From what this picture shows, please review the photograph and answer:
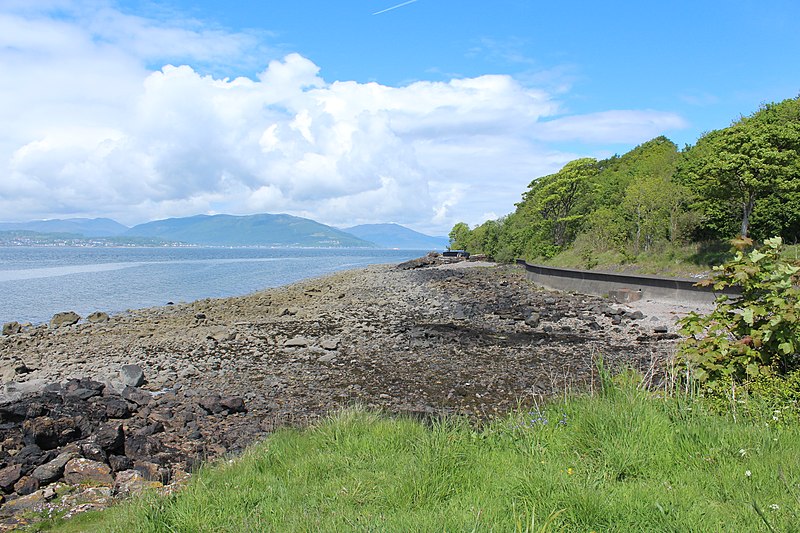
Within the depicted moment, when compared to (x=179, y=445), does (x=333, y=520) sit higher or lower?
higher

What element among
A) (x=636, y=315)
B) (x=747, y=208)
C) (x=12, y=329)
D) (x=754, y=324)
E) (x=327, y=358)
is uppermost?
(x=747, y=208)

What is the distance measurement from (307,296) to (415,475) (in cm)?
2934

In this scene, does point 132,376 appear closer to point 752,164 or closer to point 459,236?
point 752,164

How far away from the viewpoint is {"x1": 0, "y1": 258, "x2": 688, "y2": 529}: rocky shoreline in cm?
736

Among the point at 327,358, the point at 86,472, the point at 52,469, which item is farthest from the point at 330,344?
the point at 52,469

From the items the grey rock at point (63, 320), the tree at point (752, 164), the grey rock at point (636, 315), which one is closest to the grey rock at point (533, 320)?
the grey rock at point (636, 315)

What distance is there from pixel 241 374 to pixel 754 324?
35.9 feet

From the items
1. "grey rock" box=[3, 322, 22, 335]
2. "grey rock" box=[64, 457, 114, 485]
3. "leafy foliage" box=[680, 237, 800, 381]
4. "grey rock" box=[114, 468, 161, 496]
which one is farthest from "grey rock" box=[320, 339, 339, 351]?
"grey rock" box=[3, 322, 22, 335]

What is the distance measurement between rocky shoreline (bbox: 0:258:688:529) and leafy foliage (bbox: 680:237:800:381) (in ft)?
10.8

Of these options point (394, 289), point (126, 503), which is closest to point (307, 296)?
point (394, 289)

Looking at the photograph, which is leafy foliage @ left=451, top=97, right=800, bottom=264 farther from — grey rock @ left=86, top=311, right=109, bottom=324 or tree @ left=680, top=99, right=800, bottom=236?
grey rock @ left=86, top=311, right=109, bottom=324

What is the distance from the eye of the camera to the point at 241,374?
43.7 feet

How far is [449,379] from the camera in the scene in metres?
11.9

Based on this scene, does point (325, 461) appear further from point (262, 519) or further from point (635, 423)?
point (635, 423)
